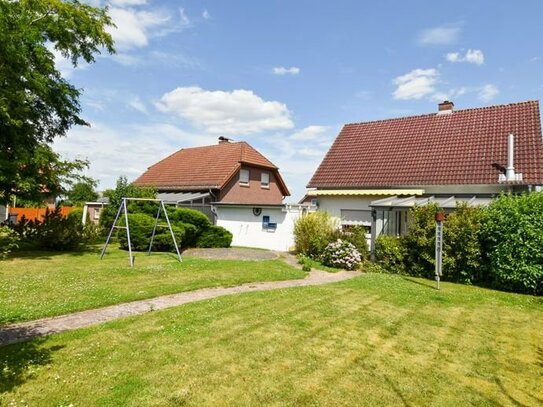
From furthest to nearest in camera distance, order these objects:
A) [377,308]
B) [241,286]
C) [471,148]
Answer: [471,148]
[241,286]
[377,308]

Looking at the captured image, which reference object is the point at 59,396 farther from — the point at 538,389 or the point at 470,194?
the point at 470,194

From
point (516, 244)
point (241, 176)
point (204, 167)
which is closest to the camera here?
point (516, 244)

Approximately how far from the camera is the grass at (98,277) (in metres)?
8.58

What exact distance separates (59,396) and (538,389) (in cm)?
625

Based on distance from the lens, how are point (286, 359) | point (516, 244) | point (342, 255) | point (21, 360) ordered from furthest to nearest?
point (342, 255) < point (516, 244) < point (286, 359) < point (21, 360)

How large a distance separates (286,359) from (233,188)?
24.7 metres

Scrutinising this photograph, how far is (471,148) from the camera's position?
20594mm

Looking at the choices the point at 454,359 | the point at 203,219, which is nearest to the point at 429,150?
the point at 203,219

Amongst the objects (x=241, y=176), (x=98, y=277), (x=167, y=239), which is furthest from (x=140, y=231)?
(x=241, y=176)

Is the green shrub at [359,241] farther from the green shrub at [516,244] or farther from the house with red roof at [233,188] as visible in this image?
the house with red roof at [233,188]

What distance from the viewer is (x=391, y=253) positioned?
15.4 metres

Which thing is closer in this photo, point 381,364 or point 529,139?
point 381,364

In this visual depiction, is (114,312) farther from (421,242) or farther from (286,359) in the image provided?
(421,242)

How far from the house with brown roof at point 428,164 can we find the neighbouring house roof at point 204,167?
8156 millimetres
